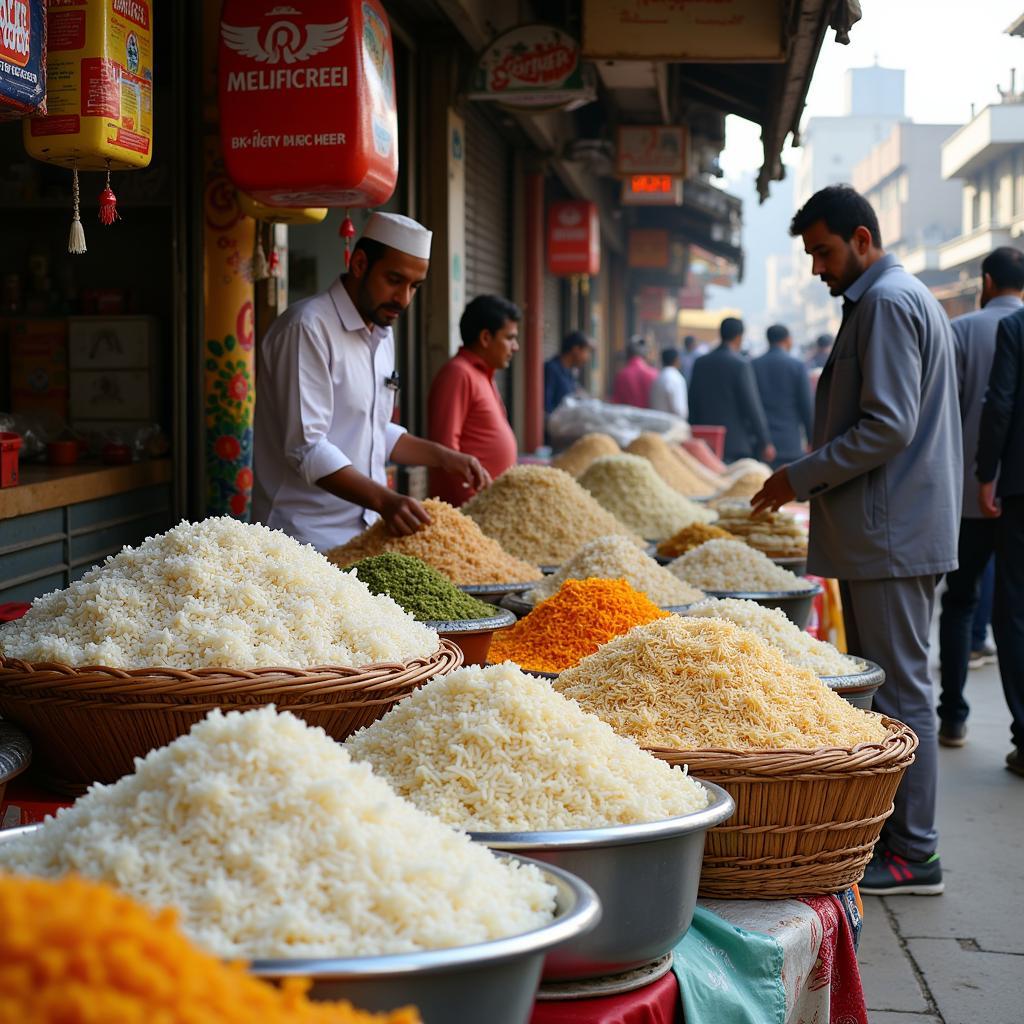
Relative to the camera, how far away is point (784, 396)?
1003cm

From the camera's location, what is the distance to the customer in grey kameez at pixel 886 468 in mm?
3387

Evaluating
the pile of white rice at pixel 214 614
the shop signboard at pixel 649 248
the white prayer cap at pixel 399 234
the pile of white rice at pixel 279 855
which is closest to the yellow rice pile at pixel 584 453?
the white prayer cap at pixel 399 234

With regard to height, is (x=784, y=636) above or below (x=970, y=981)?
above

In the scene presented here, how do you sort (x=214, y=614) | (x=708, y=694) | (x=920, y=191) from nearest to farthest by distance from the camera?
(x=214, y=614) → (x=708, y=694) → (x=920, y=191)

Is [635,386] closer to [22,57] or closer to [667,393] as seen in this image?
[667,393]

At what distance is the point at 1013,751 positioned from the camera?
521 centimetres

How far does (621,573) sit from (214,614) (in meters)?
1.51

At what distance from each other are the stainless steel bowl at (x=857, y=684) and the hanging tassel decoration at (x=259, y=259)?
8.66ft

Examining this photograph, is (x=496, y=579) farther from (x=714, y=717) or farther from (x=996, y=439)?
(x=996, y=439)

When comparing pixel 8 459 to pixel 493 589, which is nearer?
pixel 493 589

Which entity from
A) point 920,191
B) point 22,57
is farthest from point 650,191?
point 920,191

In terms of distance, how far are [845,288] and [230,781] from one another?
2862 mm

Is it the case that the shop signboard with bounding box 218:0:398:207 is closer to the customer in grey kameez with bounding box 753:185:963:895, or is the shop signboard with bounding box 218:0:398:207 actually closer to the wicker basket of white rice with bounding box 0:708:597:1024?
the customer in grey kameez with bounding box 753:185:963:895

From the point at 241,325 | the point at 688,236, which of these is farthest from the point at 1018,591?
the point at 688,236
